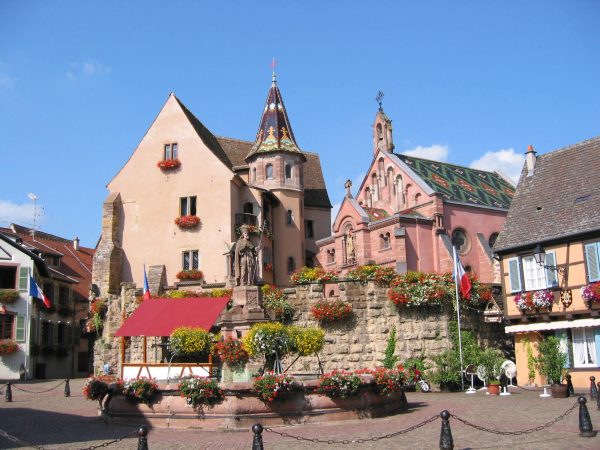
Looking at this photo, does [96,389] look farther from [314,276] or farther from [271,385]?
[314,276]

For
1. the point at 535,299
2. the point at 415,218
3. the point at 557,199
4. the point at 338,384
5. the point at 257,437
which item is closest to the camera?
the point at 257,437

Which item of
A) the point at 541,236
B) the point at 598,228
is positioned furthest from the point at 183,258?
the point at 598,228

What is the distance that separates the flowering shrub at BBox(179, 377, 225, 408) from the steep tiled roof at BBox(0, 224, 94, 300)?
3546cm

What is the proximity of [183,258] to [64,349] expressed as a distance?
12827mm

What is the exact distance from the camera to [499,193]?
1976 inches

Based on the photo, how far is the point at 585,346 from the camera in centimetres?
2422

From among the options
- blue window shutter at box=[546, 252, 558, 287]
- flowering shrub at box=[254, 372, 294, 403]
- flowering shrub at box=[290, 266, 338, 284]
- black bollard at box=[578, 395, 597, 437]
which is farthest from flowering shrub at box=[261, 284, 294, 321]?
black bollard at box=[578, 395, 597, 437]

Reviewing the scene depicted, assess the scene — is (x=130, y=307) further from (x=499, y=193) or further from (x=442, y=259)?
(x=499, y=193)

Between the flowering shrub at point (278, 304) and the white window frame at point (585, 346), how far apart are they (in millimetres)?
11587

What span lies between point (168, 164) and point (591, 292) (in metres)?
26.4

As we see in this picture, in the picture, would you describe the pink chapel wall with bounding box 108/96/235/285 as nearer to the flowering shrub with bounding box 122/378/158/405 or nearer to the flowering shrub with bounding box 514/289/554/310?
the flowering shrub with bounding box 514/289/554/310

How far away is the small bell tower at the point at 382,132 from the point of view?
166 feet

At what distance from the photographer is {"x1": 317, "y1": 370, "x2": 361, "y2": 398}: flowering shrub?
1588cm

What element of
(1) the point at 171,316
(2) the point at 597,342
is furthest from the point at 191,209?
(2) the point at 597,342
